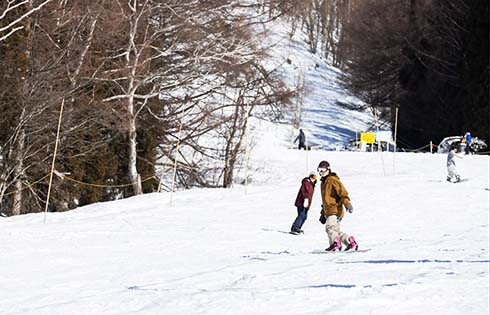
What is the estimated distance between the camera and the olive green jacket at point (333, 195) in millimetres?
15680

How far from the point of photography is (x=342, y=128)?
87.4 metres

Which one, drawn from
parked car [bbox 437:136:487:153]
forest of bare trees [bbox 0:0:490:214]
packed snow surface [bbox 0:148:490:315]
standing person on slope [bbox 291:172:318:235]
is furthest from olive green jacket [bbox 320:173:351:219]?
parked car [bbox 437:136:487:153]

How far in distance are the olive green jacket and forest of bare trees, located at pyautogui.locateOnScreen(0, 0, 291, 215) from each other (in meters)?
11.4

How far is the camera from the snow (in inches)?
406

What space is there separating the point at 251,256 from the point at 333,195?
1.69 meters

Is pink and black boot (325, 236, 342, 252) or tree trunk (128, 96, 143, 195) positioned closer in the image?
pink and black boot (325, 236, 342, 252)

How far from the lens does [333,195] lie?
51.9 ft

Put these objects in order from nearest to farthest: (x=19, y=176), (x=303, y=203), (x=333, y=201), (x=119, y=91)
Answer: (x=333, y=201), (x=303, y=203), (x=19, y=176), (x=119, y=91)

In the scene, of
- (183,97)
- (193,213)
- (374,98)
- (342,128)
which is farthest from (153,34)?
(342,128)

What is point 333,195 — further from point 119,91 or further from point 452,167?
point 119,91

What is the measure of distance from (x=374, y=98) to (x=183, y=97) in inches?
1433

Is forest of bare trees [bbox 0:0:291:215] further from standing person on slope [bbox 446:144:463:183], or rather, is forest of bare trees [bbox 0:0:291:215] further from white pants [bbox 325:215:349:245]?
white pants [bbox 325:215:349:245]

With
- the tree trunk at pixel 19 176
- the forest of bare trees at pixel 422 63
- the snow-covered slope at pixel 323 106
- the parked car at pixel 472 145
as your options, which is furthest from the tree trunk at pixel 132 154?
the snow-covered slope at pixel 323 106

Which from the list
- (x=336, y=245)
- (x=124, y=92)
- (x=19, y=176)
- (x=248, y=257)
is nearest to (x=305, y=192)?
(x=336, y=245)
